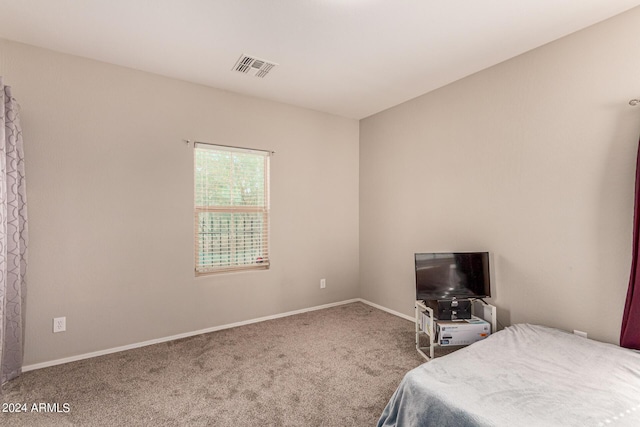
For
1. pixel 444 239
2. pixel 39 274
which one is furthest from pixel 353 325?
pixel 39 274

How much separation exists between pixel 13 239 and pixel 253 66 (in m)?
2.34

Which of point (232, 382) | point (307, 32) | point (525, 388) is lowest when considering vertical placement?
point (232, 382)

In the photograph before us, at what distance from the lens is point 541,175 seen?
98.4 inches

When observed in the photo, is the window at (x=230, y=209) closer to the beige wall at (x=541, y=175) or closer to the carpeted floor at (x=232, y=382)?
the carpeted floor at (x=232, y=382)

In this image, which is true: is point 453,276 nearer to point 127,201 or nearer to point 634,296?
point 634,296

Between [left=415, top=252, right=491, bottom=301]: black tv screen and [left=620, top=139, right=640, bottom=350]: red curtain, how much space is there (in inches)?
34.8

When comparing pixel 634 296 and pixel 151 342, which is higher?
pixel 634 296

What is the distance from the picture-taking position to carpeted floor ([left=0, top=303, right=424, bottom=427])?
6.22ft

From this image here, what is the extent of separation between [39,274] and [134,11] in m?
2.20

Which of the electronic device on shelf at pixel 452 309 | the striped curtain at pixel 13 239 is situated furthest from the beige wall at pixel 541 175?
the striped curtain at pixel 13 239

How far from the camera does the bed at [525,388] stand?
1.34 metres

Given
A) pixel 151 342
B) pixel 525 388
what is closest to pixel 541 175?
pixel 525 388

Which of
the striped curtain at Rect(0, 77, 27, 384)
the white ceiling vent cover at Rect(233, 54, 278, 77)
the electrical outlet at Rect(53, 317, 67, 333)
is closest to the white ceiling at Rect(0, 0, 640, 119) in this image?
the white ceiling vent cover at Rect(233, 54, 278, 77)

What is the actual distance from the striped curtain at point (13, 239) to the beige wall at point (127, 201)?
0.53 ft
